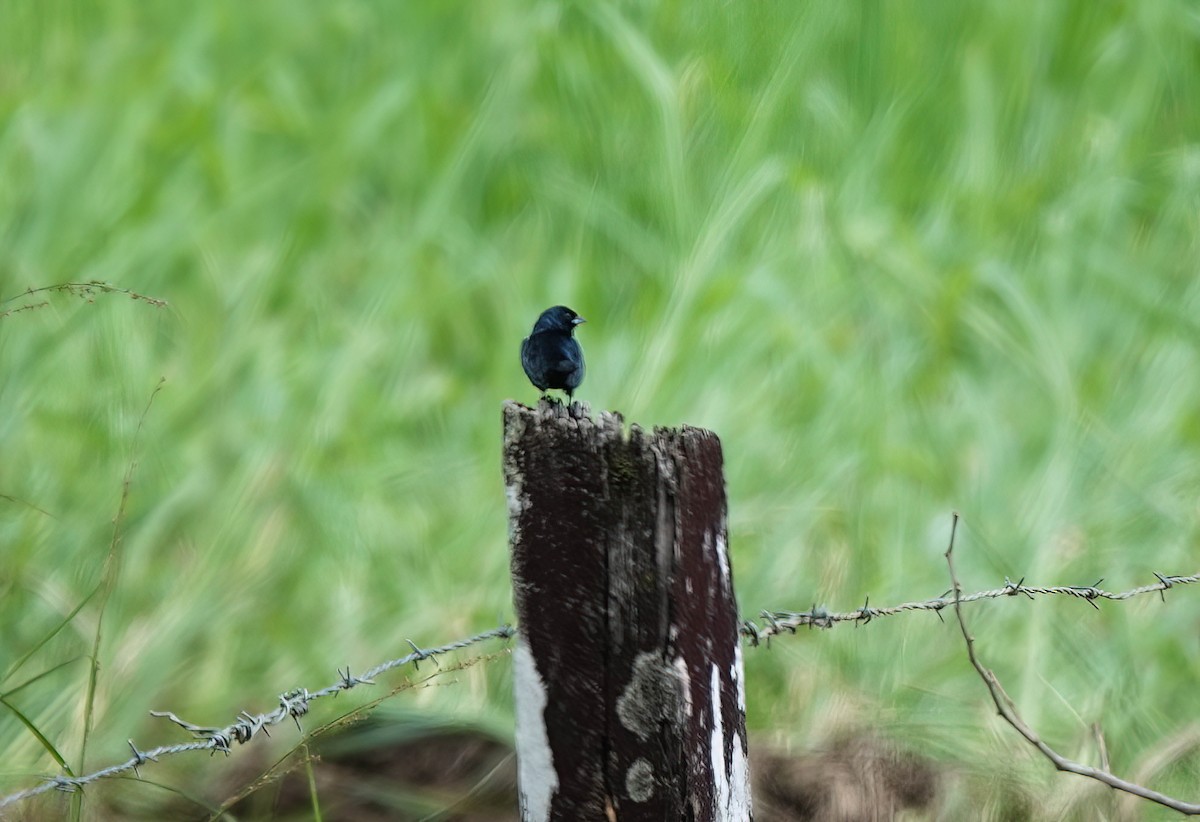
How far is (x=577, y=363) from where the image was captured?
6.97 feet

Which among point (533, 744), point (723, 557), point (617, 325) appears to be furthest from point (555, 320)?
point (617, 325)

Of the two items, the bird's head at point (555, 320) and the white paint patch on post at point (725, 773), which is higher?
the bird's head at point (555, 320)

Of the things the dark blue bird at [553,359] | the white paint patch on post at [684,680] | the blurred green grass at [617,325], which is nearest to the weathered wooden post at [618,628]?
the white paint patch on post at [684,680]

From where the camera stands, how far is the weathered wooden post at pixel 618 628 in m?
1.39

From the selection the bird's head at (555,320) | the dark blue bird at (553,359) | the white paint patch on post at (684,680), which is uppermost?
the bird's head at (555,320)

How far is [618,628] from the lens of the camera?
1.40 m

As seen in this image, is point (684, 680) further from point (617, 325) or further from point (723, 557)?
point (617, 325)

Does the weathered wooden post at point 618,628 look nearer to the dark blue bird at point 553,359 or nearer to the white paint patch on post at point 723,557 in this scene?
the white paint patch on post at point 723,557

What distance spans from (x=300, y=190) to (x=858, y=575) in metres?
2.56

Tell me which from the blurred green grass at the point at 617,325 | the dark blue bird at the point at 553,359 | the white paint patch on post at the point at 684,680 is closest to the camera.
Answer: the white paint patch on post at the point at 684,680

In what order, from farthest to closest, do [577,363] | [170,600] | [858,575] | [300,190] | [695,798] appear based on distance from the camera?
[300,190]
[858,575]
[170,600]
[577,363]
[695,798]

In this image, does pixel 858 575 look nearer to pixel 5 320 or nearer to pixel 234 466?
pixel 234 466

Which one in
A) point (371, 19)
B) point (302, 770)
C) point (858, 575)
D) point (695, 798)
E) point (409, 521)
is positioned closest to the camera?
point (695, 798)

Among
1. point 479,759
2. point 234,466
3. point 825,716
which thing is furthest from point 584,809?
point 234,466
